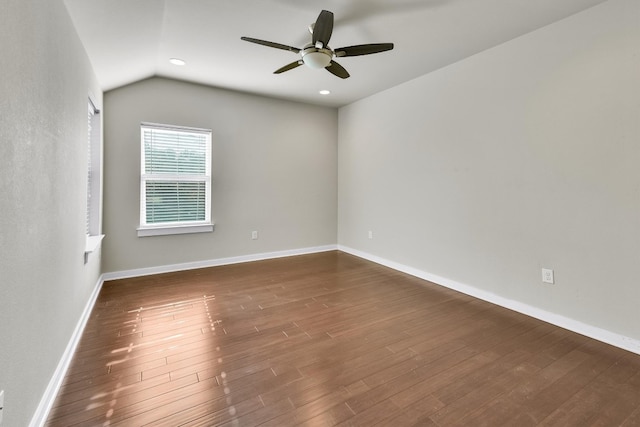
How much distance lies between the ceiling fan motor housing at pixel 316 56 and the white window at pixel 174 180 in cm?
227

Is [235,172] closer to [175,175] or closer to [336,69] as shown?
[175,175]

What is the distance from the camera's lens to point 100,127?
3.20 metres

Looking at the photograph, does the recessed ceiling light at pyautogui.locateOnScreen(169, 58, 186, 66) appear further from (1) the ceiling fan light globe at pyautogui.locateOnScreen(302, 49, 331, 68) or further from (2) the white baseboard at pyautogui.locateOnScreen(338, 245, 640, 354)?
(2) the white baseboard at pyautogui.locateOnScreen(338, 245, 640, 354)

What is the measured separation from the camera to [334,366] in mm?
1913

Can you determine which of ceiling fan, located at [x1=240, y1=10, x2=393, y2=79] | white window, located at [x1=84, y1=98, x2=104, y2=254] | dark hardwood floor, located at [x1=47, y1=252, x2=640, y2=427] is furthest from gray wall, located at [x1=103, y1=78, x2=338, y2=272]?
ceiling fan, located at [x1=240, y1=10, x2=393, y2=79]

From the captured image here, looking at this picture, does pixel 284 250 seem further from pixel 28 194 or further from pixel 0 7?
pixel 0 7

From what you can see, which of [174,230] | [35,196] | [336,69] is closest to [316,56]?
[336,69]

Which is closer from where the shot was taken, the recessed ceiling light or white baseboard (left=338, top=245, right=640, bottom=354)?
white baseboard (left=338, top=245, right=640, bottom=354)

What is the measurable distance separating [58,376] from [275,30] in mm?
2935

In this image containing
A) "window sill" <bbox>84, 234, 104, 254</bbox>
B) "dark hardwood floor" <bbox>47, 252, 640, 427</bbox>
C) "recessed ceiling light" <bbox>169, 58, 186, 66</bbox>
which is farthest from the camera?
"recessed ceiling light" <bbox>169, 58, 186, 66</bbox>

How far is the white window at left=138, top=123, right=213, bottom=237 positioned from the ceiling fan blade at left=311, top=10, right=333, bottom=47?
2508mm

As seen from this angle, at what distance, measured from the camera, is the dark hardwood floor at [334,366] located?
1515mm

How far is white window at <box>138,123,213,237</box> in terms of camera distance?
379 cm


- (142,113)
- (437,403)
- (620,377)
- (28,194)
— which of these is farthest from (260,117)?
(620,377)
